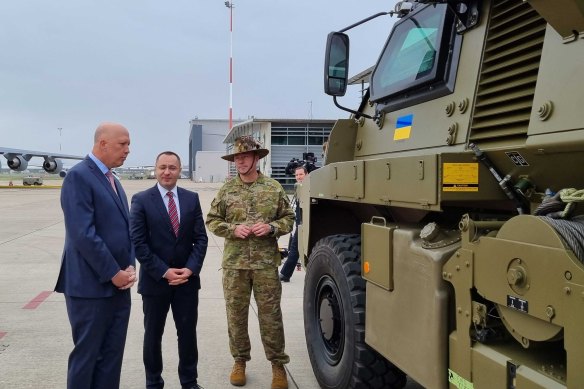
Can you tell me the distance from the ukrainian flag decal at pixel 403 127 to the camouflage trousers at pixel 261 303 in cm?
137

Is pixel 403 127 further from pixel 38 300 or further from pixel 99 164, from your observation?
pixel 38 300

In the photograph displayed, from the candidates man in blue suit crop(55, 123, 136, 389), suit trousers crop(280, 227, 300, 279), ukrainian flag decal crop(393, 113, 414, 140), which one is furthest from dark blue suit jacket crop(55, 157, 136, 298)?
suit trousers crop(280, 227, 300, 279)

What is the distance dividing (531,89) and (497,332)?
3.15 feet

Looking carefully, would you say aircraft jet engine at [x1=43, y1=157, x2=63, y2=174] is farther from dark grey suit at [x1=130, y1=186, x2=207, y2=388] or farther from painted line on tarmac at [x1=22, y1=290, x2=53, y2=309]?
dark grey suit at [x1=130, y1=186, x2=207, y2=388]

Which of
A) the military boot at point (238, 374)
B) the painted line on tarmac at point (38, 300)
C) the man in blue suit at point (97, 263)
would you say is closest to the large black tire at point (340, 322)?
the military boot at point (238, 374)

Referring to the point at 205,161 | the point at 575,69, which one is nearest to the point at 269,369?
the point at 575,69

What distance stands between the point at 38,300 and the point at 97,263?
159 inches

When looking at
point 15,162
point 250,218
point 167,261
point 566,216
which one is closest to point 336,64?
point 250,218

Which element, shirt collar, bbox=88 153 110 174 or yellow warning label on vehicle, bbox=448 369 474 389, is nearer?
yellow warning label on vehicle, bbox=448 369 474 389

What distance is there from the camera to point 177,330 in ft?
11.8

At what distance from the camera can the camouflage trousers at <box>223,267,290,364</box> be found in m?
3.73

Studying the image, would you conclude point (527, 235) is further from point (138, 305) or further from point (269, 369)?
point (138, 305)

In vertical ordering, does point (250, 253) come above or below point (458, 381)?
above

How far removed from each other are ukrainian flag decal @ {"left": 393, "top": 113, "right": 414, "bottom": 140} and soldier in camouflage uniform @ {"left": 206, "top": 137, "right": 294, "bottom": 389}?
112cm
